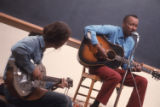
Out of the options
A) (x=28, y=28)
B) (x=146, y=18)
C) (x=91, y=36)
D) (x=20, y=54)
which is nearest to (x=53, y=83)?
(x=20, y=54)

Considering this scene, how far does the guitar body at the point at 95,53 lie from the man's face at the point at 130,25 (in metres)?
0.30

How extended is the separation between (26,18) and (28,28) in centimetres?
16

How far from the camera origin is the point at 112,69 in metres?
2.99

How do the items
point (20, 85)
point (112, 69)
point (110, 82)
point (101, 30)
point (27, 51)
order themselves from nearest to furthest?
point (20, 85)
point (27, 51)
point (110, 82)
point (112, 69)
point (101, 30)

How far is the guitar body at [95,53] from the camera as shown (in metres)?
2.99

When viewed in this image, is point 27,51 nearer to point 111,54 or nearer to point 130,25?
point 111,54

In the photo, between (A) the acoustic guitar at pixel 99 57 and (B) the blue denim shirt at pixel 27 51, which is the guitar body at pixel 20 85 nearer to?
(B) the blue denim shirt at pixel 27 51

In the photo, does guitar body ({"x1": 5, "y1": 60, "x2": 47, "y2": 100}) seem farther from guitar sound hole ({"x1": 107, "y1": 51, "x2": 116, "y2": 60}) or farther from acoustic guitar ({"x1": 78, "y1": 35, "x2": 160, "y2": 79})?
guitar sound hole ({"x1": 107, "y1": 51, "x2": 116, "y2": 60})

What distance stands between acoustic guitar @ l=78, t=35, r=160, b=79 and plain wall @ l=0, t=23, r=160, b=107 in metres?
0.80

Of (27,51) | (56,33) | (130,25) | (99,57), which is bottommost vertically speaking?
(99,57)

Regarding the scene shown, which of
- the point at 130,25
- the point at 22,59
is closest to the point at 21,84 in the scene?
the point at 22,59

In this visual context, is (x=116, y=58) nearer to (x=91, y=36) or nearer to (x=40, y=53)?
(x=91, y=36)

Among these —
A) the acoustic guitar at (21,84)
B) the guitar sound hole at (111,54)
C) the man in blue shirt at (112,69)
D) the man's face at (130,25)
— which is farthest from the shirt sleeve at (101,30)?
the acoustic guitar at (21,84)

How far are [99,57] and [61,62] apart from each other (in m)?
1.20
